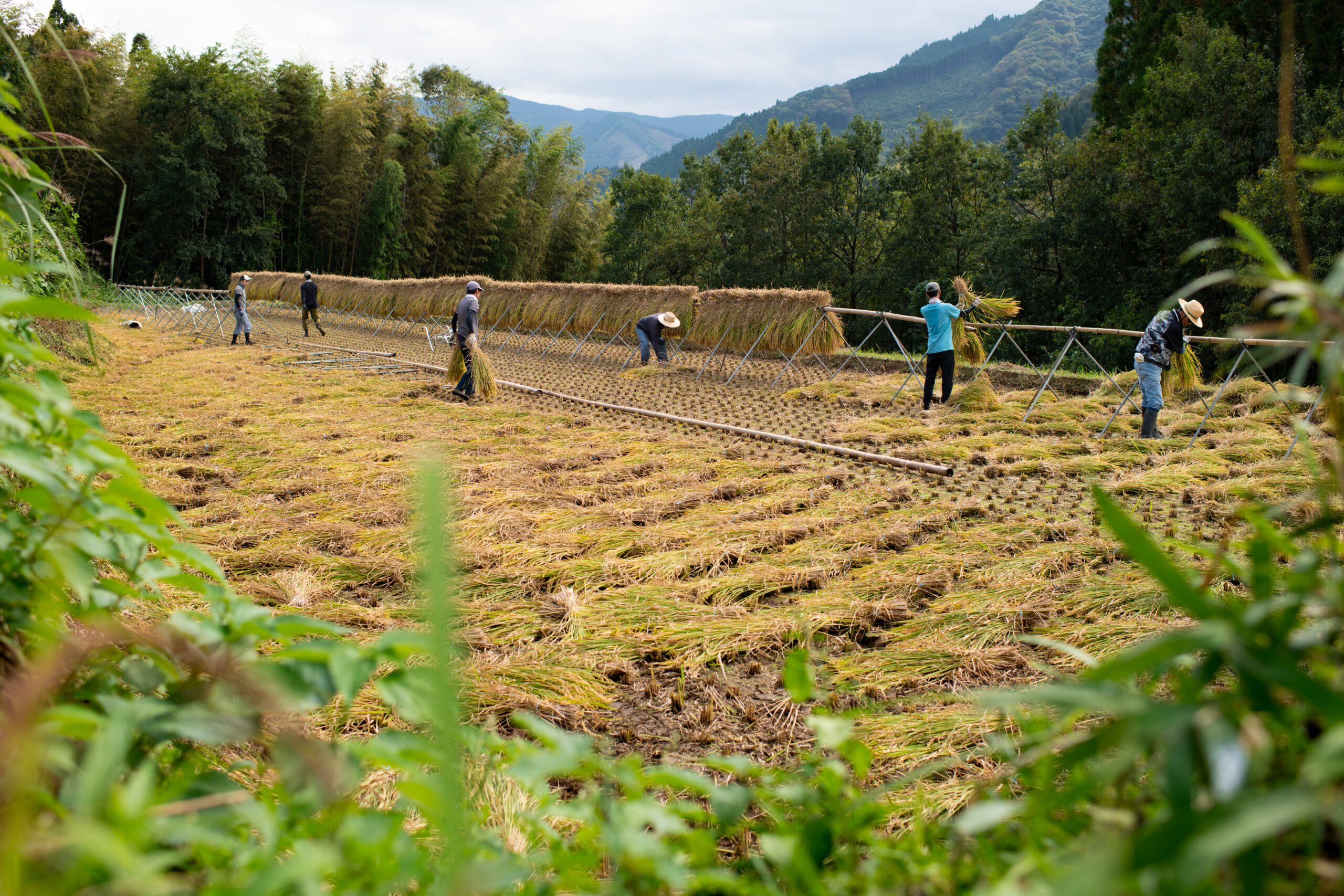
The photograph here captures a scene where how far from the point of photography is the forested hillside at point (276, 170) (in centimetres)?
2669

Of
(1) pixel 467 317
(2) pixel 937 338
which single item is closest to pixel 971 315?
(2) pixel 937 338

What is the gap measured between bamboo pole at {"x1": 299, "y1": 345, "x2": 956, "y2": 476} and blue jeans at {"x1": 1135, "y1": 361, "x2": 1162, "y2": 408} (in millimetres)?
2241

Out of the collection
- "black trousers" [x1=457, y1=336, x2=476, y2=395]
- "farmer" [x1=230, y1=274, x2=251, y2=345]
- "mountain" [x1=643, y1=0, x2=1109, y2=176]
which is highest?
"mountain" [x1=643, y1=0, x2=1109, y2=176]

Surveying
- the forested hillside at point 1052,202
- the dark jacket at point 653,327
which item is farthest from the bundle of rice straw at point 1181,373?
the dark jacket at point 653,327

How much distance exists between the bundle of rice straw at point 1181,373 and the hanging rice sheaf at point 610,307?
486cm

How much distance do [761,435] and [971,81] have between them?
144175 mm

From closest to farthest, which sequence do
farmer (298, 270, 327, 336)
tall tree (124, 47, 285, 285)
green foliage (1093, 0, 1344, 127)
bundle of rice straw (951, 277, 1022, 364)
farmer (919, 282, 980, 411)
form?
1. farmer (919, 282, 980, 411)
2. bundle of rice straw (951, 277, 1022, 364)
3. green foliage (1093, 0, 1344, 127)
4. farmer (298, 270, 327, 336)
5. tall tree (124, 47, 285, 285)

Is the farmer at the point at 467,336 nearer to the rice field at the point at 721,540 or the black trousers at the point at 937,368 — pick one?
the rice field at the point at 721,540

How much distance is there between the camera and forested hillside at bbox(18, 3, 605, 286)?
26688 millimetres

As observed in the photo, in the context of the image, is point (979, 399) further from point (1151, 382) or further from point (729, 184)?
point (729, 184)

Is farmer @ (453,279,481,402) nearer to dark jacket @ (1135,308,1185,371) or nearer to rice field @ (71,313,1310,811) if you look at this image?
rice field @ (71,313,1310,811)

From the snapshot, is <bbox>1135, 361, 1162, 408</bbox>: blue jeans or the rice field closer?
the rice field

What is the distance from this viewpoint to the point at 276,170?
3086 centimetres

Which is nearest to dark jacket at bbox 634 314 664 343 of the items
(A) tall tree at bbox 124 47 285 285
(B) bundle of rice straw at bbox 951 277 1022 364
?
(B) bundle of rice straw at bbox 951 277 1022 364
